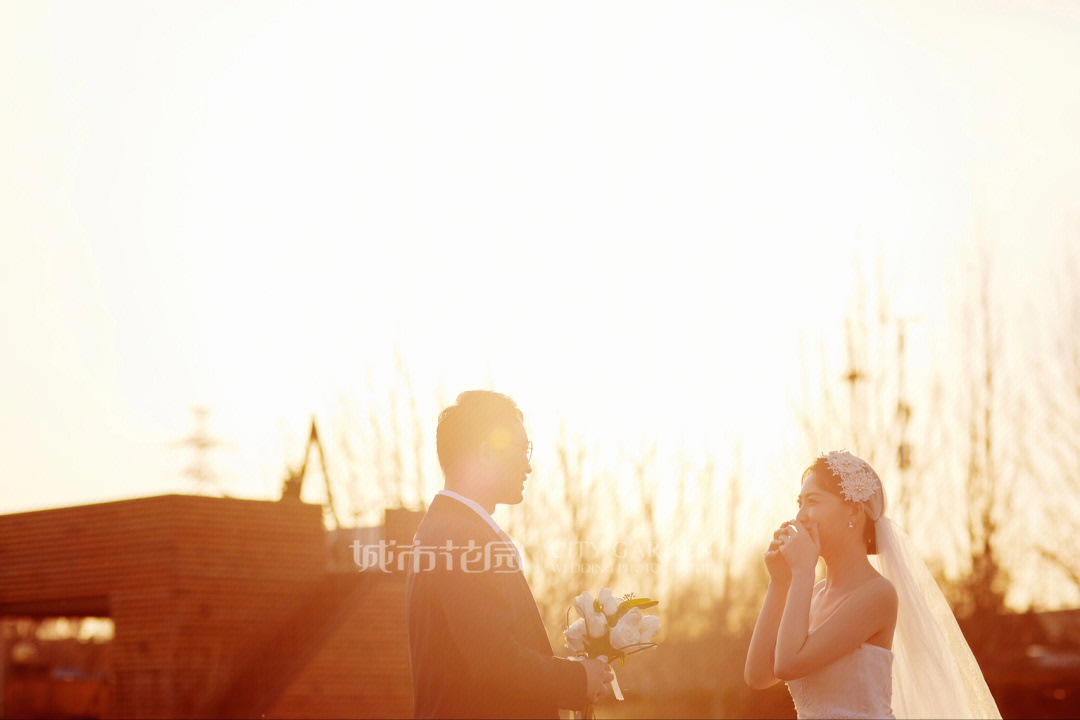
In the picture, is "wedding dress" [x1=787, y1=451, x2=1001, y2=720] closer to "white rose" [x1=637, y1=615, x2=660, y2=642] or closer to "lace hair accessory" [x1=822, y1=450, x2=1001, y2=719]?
"lace hair accessory" [x1=822, y1=450, x2=1001, y2=719]

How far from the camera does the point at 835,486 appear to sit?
5383 millimetres

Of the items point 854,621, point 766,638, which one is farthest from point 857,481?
point 766,638

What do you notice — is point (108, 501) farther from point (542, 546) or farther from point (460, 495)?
point (542, 546)

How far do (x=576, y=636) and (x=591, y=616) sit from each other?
0.36 feet

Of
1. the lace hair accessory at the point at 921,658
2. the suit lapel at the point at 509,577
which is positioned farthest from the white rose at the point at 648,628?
the lace hair accessory at the point at 921,658

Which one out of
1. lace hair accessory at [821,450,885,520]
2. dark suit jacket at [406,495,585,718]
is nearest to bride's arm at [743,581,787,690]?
lace hair accessory at [821,450,885,520]

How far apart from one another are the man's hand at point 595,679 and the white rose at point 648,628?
0.53 m

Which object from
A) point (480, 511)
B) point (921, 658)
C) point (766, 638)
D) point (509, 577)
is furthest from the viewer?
point (921, 658)

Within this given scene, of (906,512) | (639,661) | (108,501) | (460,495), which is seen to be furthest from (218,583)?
(906,512)

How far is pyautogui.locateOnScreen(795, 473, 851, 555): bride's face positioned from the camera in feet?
17.6

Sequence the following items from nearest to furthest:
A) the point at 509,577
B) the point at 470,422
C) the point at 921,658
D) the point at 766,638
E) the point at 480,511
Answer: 1. the point at 509,577
2. the point at 480,511
3. the point at 470,422
4. the point at 766,638
5. the point at 921,658

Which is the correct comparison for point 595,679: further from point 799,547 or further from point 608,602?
point 799,547

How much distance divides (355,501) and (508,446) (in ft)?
81.7

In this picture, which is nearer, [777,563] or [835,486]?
[777,563]
